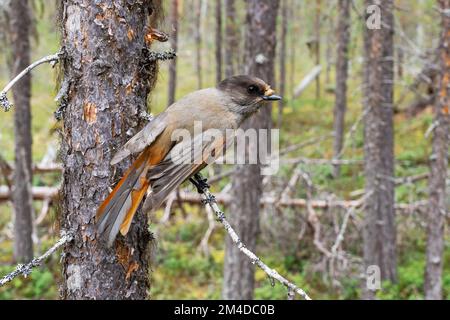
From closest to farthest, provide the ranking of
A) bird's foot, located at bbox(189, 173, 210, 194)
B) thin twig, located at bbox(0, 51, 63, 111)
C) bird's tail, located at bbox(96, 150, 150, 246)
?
thin twig, located at bbox(0, 51, 63, 111) < bird's tail, located at bbox(96, 150, 150, 246) < bird's foot, located at bbox(189, 173, 210, 194)

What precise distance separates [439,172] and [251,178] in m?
2.43

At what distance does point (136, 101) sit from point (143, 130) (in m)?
0.19

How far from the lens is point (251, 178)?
23.9 feet

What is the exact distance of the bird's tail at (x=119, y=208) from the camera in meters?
2.68

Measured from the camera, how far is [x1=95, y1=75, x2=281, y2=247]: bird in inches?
106

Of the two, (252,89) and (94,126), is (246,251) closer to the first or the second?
(94,126)

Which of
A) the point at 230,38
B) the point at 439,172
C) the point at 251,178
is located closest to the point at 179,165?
the point at 251,178

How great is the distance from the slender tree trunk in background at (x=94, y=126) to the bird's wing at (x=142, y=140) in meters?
0.10

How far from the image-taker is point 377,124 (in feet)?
27.1

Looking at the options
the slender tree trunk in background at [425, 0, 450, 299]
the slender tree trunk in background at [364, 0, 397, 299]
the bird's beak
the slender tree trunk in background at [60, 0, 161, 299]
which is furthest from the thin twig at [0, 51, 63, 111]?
the slender tree trunk in background at [364, 0, 397, 299]

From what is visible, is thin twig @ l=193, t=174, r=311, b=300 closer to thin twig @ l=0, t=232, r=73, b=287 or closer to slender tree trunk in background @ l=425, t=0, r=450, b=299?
thin twig @ l=0, t=232, r=73, b=287

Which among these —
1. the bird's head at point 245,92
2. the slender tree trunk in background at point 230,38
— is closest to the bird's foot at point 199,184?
the bird's head at point 245,92

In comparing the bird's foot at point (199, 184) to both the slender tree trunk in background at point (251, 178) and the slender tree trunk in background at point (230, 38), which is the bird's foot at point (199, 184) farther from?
the slender tree trunk in background at point (230, 38)
